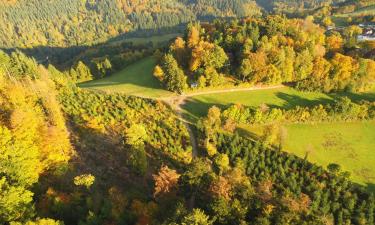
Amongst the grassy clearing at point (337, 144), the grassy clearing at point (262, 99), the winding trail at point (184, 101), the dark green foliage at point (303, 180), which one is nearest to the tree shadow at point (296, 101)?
the grassy clearing at point (262, 99)

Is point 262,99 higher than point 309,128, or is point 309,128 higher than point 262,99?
point 262,99

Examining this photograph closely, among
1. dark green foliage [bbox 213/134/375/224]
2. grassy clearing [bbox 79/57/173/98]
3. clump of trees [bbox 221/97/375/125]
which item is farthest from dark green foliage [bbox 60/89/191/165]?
clump of trees [bbox 221/97/375/125]

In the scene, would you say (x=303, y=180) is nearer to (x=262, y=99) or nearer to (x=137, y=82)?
(x=262, y=99)

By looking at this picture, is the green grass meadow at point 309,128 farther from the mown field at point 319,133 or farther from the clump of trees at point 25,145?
the clump of trees at point 25,145

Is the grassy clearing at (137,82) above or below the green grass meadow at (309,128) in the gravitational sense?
above

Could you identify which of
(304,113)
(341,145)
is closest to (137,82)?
(304,113)

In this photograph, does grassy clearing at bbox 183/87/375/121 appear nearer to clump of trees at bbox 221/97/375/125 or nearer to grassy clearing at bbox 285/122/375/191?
clump of trees at bbox 221/97/375/125
